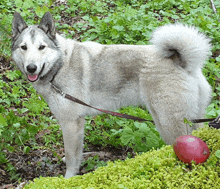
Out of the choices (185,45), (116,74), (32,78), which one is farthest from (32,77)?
(185,45)

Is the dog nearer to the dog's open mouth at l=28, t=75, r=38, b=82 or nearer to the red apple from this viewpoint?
the dog's open mouth at l=28, t=75, r=38, b=82

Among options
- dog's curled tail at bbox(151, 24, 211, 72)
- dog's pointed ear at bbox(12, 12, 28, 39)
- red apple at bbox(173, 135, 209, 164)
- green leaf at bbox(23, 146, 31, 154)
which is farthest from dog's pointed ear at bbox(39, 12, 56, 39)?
red apple at bbox(173, 135, 209, 164)

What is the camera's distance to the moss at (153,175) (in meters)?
1.37

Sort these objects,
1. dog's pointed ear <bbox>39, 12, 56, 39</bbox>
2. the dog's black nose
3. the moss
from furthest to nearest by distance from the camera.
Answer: dog's pointed ear <bbox>39, 12, 56, 39</bbox>, the dog's black nose, the moss

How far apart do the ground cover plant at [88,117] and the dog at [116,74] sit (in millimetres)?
339

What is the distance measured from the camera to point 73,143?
11.2 ft

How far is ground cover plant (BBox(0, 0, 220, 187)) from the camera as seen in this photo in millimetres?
3244

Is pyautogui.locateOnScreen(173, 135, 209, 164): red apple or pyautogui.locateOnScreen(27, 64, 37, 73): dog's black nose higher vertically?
pyautogui.locateOnScreen(173, 135, 209, 164): red apple

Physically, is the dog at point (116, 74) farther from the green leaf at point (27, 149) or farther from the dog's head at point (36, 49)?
the green leaf at point (27, 149)

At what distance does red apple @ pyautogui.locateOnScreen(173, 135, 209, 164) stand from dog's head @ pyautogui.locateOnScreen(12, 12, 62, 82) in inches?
80.8

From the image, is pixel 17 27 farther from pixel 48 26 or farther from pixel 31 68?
pixel 31 68

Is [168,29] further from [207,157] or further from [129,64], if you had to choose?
[207,157]

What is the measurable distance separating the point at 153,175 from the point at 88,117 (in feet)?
10.1

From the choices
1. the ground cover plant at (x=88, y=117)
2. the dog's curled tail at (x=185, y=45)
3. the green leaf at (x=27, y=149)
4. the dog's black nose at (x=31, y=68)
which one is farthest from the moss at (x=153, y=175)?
the green leaf at (x=27, y=149)
